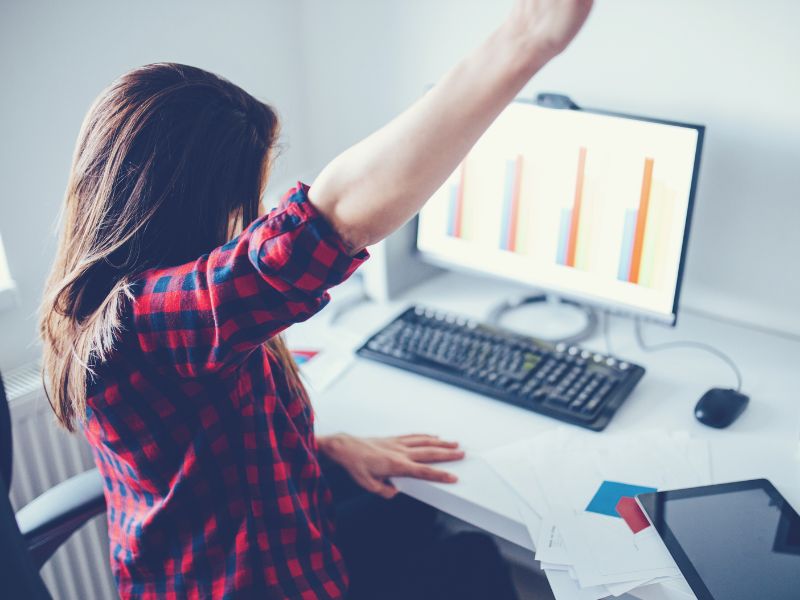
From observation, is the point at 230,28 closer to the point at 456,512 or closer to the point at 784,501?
the point at 456,512

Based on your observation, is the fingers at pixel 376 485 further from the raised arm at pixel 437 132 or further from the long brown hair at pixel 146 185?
the raised arm at pixel 437 132

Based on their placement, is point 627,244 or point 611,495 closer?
point 611,495

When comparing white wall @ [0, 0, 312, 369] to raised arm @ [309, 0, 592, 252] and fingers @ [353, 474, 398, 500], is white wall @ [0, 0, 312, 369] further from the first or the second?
raised arm @ [309, 0, 592, 252]

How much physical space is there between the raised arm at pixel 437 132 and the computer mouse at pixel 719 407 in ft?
2.24

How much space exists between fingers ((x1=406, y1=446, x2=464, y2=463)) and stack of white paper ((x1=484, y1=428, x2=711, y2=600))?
6 centimetres

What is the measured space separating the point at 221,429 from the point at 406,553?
415mm

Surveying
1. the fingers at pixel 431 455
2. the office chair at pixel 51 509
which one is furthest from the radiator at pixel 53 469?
the fingers at pixel 431 455

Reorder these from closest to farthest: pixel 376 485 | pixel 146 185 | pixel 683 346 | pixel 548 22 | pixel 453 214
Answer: pixel 548 22 < pixel 146 185 < pixel 376 485 < pixel 683 346 < pixel 453 214

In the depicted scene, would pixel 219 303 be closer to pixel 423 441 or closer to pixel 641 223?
pixel 423 441

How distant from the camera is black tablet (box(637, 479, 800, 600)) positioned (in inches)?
34.8

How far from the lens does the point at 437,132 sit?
65 cm

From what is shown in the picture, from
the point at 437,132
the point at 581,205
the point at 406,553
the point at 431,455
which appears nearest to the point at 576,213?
the point at 581,205

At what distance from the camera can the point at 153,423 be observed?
2.89 ft

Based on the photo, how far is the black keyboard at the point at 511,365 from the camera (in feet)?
3.96
